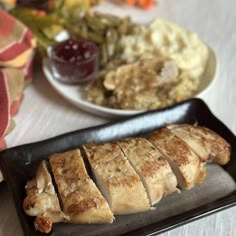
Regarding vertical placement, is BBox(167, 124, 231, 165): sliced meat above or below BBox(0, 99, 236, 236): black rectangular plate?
above

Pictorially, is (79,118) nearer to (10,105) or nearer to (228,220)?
(10,105)

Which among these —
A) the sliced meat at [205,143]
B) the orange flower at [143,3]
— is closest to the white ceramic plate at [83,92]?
the sliced meat at [205,143]

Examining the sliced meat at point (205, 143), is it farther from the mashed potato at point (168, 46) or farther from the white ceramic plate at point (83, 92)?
the mashed potato at point (168, 46)

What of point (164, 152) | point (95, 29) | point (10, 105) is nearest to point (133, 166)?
point (164, 152)

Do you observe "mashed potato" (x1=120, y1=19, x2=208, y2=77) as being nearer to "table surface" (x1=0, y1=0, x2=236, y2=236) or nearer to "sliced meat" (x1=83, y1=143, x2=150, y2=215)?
"table surface" (x1=0, y1=0, x2=236, y2=236)

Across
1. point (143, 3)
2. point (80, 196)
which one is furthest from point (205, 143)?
point (143, 3)

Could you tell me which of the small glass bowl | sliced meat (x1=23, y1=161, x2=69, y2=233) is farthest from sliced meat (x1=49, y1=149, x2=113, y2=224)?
the small glass bowl
